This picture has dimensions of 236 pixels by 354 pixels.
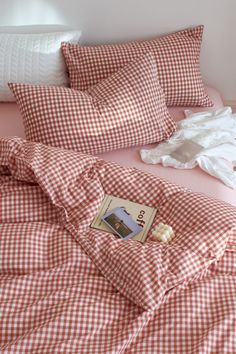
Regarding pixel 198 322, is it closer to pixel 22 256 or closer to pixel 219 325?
pixel 219 325

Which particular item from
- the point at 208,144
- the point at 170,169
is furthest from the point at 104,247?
the point at 208,144

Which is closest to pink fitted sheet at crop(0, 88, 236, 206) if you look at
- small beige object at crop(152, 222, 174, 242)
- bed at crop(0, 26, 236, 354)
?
bed at crop(0, 26, 236, 354)

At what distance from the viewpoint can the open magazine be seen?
1448 mm

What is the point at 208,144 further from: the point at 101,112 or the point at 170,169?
the point at 101,112

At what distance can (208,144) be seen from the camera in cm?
184

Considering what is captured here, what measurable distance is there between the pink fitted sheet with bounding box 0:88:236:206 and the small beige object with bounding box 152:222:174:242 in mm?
304

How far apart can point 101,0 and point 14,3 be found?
1.40ft

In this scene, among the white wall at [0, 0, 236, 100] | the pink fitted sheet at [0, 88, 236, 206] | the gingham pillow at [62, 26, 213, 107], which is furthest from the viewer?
the white wall at [0, 0, 236, 100]

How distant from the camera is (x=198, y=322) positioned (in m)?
1.15

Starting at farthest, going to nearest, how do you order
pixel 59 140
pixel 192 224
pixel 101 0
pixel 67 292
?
pixel 101 0
pixel 59 140
pixel 192 224
pixel 67 292

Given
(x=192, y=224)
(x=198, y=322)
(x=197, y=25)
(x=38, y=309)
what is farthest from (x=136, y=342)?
(x=197, y=25)

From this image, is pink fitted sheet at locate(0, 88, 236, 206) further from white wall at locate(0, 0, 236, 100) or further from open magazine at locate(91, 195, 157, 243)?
white wall at locate(0, 0, 236, 100)

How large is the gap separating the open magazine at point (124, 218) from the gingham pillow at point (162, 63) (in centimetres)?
72

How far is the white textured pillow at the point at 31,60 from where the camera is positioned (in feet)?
6.94
